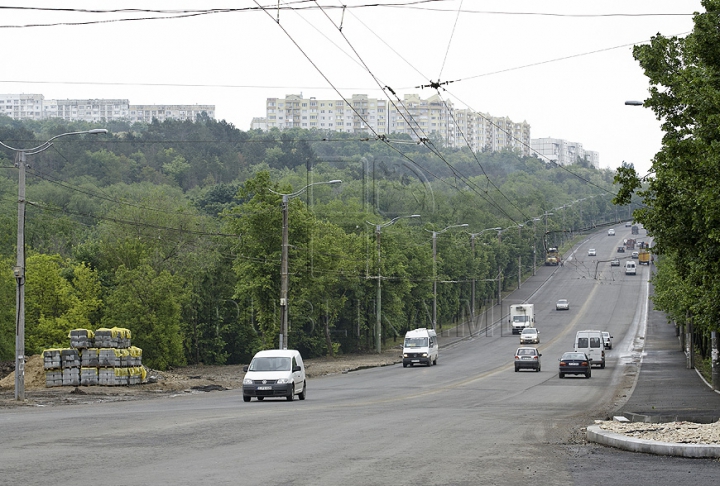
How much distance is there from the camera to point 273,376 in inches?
1231

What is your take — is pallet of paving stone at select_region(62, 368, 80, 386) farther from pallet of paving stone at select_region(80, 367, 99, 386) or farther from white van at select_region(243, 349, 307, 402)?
white van at select_region(243, 349, 307, 402)

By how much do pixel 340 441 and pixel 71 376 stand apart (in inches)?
1069

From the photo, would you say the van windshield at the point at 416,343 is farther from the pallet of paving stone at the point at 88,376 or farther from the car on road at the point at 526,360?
the pallet of paving stone at the point at 88,376

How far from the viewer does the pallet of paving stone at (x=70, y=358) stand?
41.6m

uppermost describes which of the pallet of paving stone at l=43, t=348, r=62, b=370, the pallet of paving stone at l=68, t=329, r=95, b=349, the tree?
the tree

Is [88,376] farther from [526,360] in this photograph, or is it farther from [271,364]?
[526,360]

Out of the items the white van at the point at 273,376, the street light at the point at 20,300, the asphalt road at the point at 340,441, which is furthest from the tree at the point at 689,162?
the street light at the point at 20,300

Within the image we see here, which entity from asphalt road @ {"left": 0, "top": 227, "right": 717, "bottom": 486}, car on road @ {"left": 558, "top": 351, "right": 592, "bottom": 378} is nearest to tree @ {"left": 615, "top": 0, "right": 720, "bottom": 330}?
asphalt road @ {"left": 0, "top": 227, "right": 717, "bottom": 486}

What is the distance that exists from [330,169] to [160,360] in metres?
88.8

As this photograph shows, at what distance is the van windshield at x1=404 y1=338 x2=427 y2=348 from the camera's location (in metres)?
61.8

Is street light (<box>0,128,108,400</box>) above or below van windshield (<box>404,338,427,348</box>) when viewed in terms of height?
above

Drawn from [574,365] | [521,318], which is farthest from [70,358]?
[521,318]

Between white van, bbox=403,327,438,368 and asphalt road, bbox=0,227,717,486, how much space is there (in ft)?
66.0

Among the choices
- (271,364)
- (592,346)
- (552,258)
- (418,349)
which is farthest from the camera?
(552,258)
